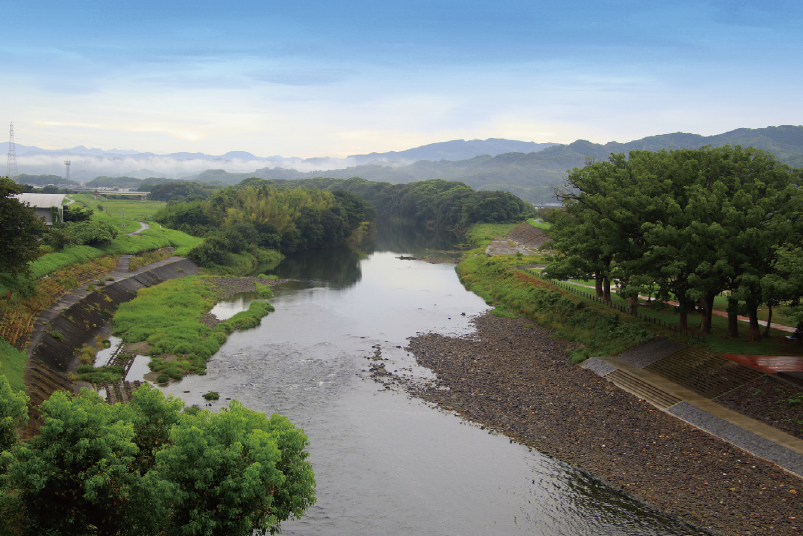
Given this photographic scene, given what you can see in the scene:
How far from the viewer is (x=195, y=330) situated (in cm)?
4212

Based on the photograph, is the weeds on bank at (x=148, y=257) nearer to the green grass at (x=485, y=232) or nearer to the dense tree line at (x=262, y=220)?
the dense tree line at (x=262, y=220)

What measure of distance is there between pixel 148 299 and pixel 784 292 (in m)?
46.1

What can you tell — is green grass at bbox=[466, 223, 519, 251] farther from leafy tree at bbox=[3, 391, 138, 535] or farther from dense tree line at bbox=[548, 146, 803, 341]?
leafy tree at bbox=[3, 391, 138, 535]

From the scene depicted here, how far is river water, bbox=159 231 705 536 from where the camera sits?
20734 mm

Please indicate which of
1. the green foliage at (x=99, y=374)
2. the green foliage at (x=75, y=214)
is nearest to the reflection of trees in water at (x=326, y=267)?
the green foliage at (x=75, y=214)

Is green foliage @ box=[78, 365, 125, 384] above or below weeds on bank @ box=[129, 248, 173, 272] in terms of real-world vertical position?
below

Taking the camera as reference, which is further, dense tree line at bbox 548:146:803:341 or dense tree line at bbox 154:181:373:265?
dense tree line at bbox 154:181:373:265

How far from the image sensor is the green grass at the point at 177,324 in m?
36.3

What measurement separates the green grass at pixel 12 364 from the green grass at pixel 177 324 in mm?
7528

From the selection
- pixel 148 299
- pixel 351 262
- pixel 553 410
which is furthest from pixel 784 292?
pixel 351 262

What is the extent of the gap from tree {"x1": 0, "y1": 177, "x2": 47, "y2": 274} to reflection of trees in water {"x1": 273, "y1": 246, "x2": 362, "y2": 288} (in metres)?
37.0

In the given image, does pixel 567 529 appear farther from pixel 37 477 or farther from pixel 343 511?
pixel 37 477

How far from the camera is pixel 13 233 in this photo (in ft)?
103

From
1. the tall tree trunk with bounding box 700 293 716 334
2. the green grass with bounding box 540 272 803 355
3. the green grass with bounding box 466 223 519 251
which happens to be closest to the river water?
the green grass with bounding box 540 272 803 355
